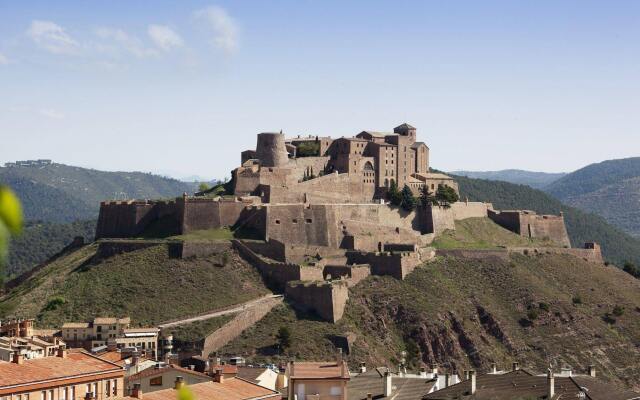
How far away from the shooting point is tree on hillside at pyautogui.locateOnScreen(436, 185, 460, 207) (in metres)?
101

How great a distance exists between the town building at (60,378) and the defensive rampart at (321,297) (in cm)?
4263

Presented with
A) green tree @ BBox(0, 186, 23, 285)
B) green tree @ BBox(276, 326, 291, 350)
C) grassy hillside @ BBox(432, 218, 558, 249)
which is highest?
grassy hillside @ BBox(432, 218, 558, 249)

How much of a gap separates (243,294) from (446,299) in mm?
16867

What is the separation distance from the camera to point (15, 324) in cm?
6525

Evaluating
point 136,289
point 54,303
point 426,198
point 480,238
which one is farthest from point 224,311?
point 480,238

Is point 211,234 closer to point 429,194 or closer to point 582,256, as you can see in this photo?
point 429,194

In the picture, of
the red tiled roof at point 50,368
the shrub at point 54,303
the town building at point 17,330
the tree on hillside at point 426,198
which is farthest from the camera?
the tree on hillside at point 426,198

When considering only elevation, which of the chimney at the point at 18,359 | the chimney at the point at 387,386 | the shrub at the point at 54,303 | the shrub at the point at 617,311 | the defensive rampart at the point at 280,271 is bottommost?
the chimney at the point at 387,386

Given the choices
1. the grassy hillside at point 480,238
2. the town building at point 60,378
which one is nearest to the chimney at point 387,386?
the town building at point 60,378

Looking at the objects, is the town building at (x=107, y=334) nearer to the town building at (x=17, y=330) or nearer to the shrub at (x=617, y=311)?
the town building at (x=17, y=330)

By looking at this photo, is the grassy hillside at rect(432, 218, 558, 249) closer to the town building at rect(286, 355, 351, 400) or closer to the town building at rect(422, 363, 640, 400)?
the town building at rect(422, 363, 640, 400)

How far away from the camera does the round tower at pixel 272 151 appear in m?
96.6

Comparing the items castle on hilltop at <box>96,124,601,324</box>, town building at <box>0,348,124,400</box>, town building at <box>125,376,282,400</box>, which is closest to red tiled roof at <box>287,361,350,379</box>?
town building at <box>125,376,282,400</box>

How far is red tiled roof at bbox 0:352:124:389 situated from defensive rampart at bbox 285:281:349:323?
42.5 meters
